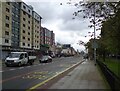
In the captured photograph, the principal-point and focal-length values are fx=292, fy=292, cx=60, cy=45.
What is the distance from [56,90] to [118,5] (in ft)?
16.1

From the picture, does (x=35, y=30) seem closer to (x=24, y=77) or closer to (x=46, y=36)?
(x=46, y=36)

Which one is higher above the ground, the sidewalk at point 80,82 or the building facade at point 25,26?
the building facade at point 25,26

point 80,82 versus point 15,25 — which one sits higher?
point 15,25

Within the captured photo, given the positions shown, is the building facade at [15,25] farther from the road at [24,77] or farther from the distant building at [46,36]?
the road at [24,77]

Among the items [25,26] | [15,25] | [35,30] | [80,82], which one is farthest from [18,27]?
[80,82]

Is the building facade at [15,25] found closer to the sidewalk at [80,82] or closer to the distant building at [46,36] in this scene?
the distant building at [46,36]

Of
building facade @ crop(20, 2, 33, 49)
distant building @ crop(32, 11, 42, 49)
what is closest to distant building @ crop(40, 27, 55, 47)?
distant building @ crop(32, 11, 42, 49)

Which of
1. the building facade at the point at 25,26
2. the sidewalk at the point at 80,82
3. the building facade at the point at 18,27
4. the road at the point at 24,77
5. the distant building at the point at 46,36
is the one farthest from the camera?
the distant building at the point at 46,36

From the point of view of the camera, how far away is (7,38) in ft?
253

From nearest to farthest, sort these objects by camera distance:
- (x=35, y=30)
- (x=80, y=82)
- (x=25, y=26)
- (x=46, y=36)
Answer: (x=80, y=82) < (x=25, y=26) < (x=35, y=30) < (x=46, y=36)

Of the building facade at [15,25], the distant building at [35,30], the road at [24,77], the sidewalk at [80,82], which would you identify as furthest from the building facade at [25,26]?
the sidewalk at [80,82]

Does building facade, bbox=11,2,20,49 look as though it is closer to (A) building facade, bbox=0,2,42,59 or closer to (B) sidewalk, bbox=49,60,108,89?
(A) building facade, bbox=0,2,42,59

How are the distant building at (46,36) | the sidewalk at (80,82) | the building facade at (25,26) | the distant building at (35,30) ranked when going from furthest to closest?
the distant building at (46,36) < the distant building at (35,30) < the building facade at (25,26) < the sidewalk at (80,82)

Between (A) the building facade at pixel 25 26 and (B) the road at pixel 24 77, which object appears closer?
(B) the road at pixel 24 77
